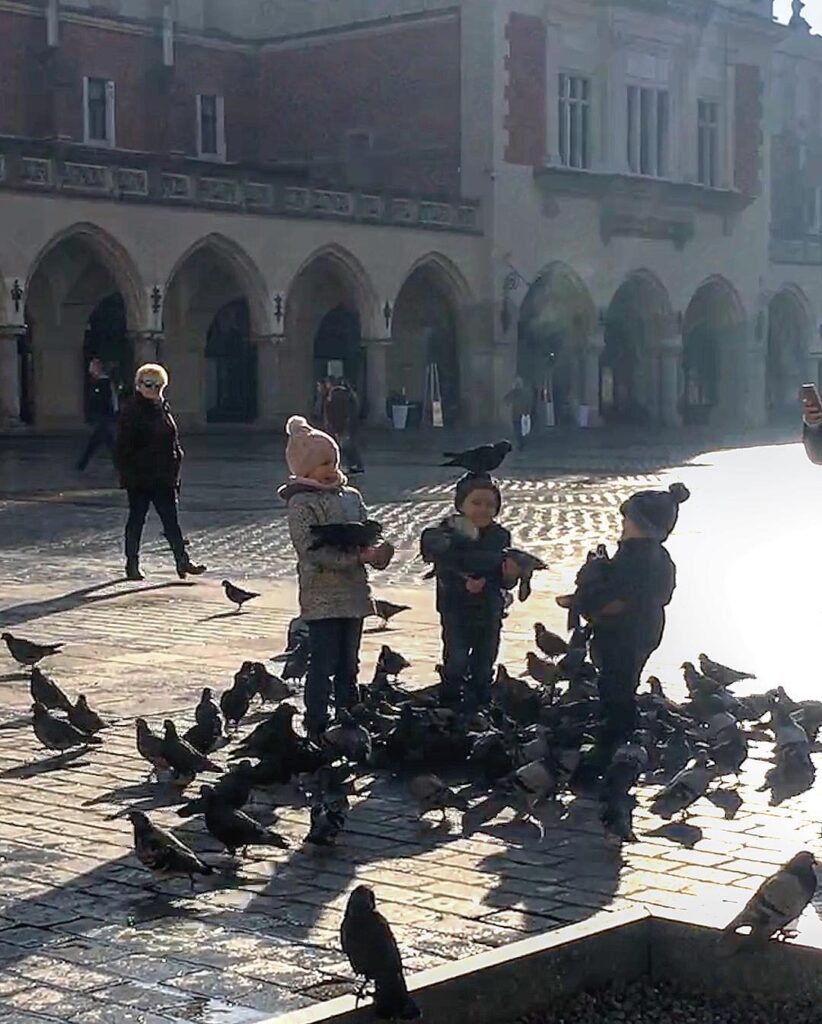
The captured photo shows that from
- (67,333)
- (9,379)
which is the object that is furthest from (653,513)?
(67,333)

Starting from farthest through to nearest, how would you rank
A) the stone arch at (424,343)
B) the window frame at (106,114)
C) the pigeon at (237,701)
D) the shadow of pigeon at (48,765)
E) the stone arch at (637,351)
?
the stone arch at (637,351) → the stone arch at (424,343) → the window frame at (106,114) → the pigeon at (237,701) → the shadow of pigeon at (48,765)

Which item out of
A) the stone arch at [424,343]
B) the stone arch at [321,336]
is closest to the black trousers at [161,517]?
the stone arch at [321,336]

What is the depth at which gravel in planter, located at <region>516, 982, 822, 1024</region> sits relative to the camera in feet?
16.2

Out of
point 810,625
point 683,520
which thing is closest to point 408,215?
point 683,520

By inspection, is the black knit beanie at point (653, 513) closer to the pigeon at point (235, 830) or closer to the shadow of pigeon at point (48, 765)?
the pigeon at point (235, 830)

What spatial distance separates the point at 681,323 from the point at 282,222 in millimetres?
15101

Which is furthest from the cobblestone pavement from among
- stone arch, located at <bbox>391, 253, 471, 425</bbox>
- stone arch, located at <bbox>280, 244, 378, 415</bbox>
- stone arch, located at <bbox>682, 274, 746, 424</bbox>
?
stone arch, located at <bbox>682, 274, 746, 424</bbox>

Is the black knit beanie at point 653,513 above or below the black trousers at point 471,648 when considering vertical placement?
above

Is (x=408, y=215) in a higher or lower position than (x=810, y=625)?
higher

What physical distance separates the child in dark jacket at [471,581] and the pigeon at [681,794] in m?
1.50

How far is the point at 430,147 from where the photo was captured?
46.6 metres

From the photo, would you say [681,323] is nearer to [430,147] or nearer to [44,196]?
[430,147]

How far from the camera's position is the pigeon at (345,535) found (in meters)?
8.16

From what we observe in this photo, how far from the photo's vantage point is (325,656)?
8.41 meters
